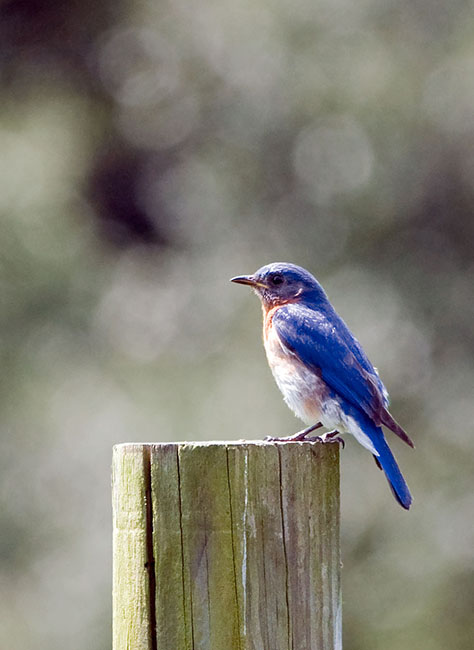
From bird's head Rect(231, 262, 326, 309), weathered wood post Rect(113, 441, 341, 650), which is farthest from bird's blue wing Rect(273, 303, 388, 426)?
weathered wood post Rect(113, 441, 341, 650)

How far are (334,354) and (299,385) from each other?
0.22 m

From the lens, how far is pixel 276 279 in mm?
6430

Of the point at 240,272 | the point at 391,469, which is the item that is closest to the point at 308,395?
the point at 391,469

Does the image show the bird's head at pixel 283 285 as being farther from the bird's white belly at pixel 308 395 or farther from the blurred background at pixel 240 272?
the blurred background at pixel 240 272

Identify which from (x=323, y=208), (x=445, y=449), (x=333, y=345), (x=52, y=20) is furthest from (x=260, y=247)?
(x=333, y=345)

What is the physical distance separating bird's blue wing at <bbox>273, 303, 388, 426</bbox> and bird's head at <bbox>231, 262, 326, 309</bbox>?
0.75 feet

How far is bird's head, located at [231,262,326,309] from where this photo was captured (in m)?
6.37

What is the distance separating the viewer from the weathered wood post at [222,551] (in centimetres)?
324

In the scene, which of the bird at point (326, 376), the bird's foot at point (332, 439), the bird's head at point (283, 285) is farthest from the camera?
the bird's head at point (283, 285)

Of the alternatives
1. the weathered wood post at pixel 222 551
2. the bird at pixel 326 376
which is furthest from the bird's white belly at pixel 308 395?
the weathered wood post at pixel 222 551

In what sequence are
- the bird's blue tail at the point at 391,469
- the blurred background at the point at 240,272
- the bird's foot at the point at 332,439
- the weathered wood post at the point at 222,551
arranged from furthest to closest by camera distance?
the blurred background at the point at 240,272, the bird's blue tail at the point at 391,469, the bird's foot at the point at 332,439, the weathered wood post at the point at 222,551

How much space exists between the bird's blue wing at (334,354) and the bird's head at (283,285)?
0.23m

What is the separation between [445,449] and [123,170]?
427cm

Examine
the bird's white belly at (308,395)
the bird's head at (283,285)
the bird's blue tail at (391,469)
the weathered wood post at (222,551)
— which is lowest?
the weathered wood post at (222,551)
